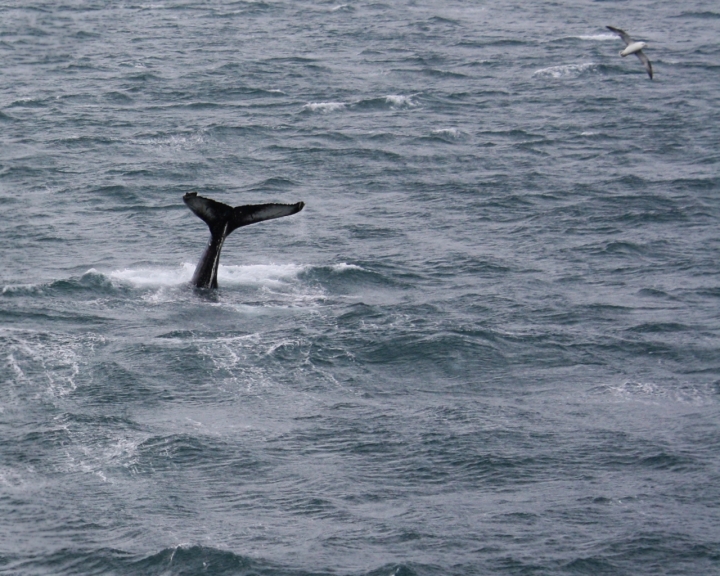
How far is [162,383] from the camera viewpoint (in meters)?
42.4

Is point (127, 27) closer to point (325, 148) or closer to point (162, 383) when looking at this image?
point (325, 148)

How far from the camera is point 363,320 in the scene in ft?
156

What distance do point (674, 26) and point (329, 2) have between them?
26.0 metres

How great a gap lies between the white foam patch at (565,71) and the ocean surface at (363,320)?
0.29 metres

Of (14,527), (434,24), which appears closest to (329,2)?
(434,24)

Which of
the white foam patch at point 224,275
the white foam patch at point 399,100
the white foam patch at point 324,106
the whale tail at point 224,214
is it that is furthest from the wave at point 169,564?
the white foam patch at point 399,100

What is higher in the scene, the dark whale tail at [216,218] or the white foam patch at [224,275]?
the dark whale tail at [216,218]

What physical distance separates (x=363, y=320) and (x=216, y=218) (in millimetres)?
5925

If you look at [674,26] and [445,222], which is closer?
[445,222]

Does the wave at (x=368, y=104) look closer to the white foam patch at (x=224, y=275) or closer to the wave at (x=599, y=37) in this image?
the wave at (x=599, y=37)

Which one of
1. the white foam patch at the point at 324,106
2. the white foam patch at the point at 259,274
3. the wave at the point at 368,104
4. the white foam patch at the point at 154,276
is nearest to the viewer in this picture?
the white foam patch at the point at 154,276

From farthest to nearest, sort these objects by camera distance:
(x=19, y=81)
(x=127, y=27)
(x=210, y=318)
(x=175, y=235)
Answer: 1. (x=127, y=27)
2. (x=19, y=81)
3. (x=175, y=235)
4. (x=210, y=318)

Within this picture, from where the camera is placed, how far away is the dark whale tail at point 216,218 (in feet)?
152

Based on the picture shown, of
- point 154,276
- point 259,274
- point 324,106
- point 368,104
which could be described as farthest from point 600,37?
point 154,276
